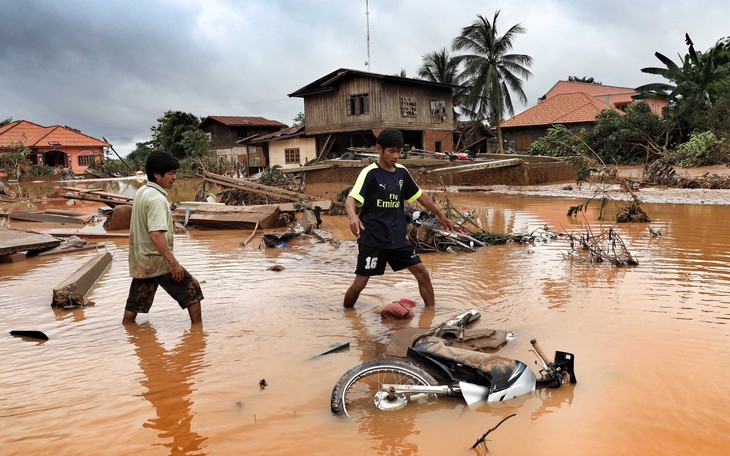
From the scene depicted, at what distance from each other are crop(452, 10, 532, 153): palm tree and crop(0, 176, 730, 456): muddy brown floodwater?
97.9 feet

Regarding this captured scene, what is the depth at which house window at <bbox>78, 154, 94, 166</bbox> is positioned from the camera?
47000 millimetres

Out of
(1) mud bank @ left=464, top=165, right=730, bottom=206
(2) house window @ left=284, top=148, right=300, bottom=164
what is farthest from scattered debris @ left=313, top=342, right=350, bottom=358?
(2) house window @ left=284, top=148, right=300, bottom=164

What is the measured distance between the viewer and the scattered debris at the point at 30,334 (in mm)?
5086

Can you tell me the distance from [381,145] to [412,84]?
2819 cm

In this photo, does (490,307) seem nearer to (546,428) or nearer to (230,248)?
(546,428)

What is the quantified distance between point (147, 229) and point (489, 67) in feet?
114

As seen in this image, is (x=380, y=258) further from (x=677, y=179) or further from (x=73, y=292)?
(x=677, y=179)

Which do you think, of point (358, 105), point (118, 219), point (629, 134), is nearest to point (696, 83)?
point (629, 134)

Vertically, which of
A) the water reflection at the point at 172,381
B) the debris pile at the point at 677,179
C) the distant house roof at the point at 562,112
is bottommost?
the water reflection at the point at 172,381

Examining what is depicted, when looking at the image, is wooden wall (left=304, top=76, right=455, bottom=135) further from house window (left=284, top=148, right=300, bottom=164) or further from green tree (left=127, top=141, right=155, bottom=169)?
green tree (left=127, top=141, right=155, bottom=169)

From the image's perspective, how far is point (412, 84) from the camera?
105 ft

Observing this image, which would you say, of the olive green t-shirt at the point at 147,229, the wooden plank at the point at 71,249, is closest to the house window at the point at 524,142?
the wooden plank at the point at 71,249

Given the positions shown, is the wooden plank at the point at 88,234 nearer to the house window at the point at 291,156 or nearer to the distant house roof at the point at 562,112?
the house window at the point at 291,156

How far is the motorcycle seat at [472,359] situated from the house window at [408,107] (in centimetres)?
2898
